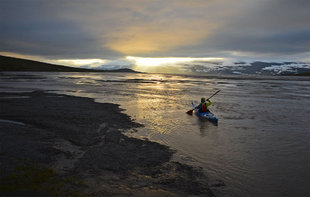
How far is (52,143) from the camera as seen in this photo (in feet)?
33.2

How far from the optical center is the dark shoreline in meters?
6.84

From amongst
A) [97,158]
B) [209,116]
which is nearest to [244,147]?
[209,116]

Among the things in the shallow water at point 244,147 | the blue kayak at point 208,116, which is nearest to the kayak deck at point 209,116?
the blue kayak at point 208,116

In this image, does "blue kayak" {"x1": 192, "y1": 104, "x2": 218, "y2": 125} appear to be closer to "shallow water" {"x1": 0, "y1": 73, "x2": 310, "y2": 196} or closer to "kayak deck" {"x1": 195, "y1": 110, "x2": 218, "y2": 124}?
"kayak deck" {"x1": 195, "y1": 110, "x2": 218, "y2": 124}

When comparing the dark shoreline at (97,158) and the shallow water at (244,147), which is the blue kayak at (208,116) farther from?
the dark shoreline at (97,158)

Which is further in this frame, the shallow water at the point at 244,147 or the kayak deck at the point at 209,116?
the kayak deck at the point at 209,116

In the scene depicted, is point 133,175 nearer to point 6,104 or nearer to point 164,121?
point 164,121

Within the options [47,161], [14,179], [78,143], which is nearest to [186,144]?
[78,143]

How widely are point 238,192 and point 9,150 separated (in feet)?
28.8

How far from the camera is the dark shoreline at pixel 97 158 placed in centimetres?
684

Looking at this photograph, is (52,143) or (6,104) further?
(6,104)

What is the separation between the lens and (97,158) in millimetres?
8820

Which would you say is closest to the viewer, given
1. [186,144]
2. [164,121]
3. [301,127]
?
[186,144]

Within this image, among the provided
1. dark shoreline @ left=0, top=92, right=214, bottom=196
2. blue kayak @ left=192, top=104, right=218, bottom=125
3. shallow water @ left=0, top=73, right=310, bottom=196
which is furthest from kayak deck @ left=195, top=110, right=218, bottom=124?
dark shoreline @ left=0, top=92, right=214, bottom=196
